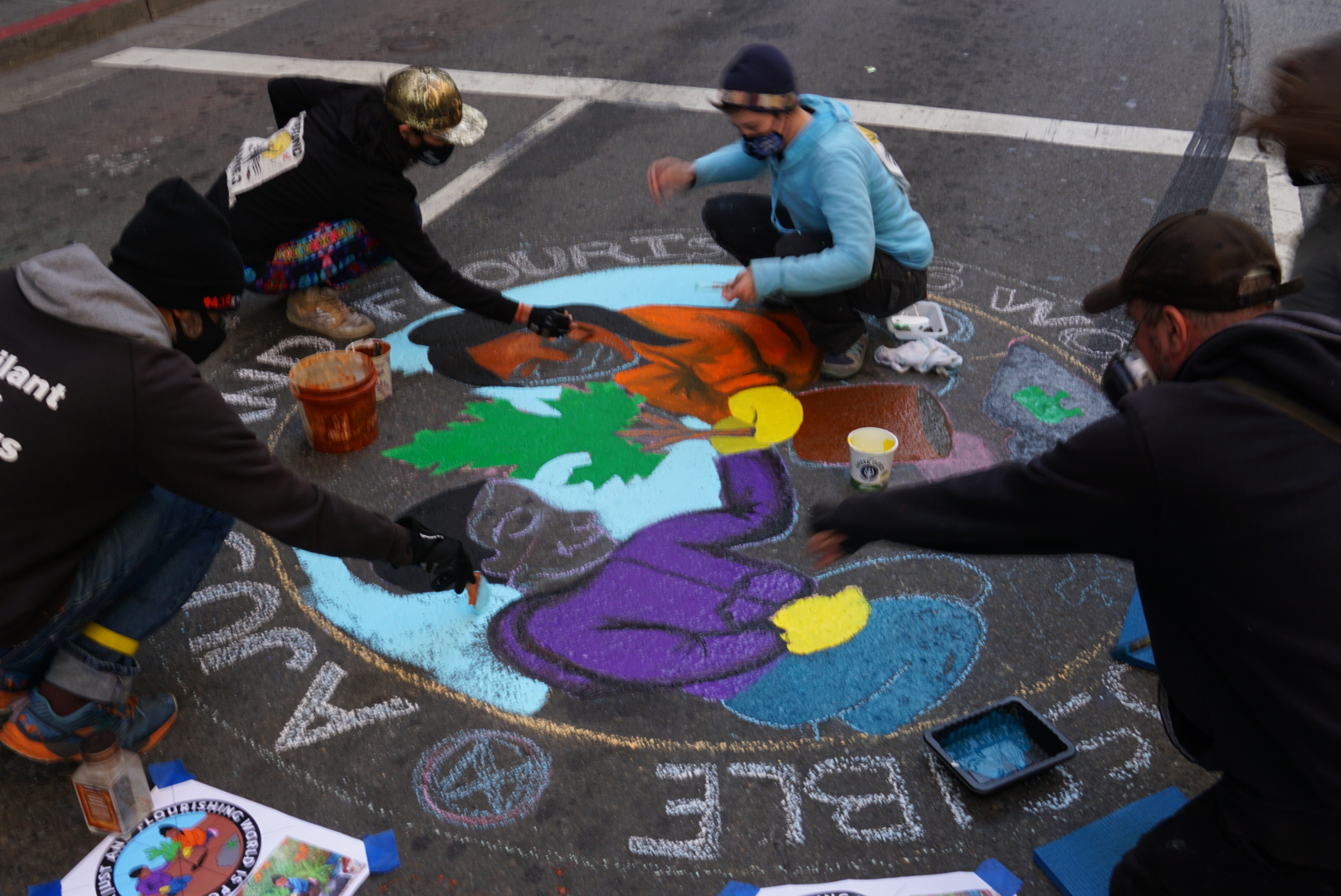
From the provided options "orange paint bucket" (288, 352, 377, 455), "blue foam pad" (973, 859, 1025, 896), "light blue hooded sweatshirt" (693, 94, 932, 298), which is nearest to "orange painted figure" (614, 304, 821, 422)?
"light blue hooded sweatshirt" (693, 94, 932, 298)

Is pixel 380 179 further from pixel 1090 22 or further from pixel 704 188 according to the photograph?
pixel 1090 22

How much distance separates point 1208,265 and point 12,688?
9.62ft

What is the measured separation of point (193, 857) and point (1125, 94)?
7.59 m

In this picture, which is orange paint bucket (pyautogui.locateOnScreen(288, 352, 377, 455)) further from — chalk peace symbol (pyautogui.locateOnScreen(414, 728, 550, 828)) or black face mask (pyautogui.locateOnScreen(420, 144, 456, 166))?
chalk peace symbol (pyautogui.locateOnScreen(414, 728, 550, 828))

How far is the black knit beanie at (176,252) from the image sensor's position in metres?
2.61

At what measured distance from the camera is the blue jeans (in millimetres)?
2570

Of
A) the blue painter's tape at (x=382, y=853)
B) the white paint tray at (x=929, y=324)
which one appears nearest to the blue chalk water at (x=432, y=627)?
the blue painter's tape at (x=382, y=853)

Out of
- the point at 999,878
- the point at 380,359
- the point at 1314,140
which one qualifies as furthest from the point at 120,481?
the point at 1314,140

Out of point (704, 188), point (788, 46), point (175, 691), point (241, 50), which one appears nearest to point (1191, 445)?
point (175, 691)

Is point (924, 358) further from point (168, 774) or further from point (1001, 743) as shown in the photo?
point (168, 774)

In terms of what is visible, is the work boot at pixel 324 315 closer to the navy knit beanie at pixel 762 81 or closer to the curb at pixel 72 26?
the navy knit beanie at pixel 762 81

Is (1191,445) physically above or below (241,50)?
above

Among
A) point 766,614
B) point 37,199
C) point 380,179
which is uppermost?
point 380,179

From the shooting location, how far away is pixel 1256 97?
7605 mm
